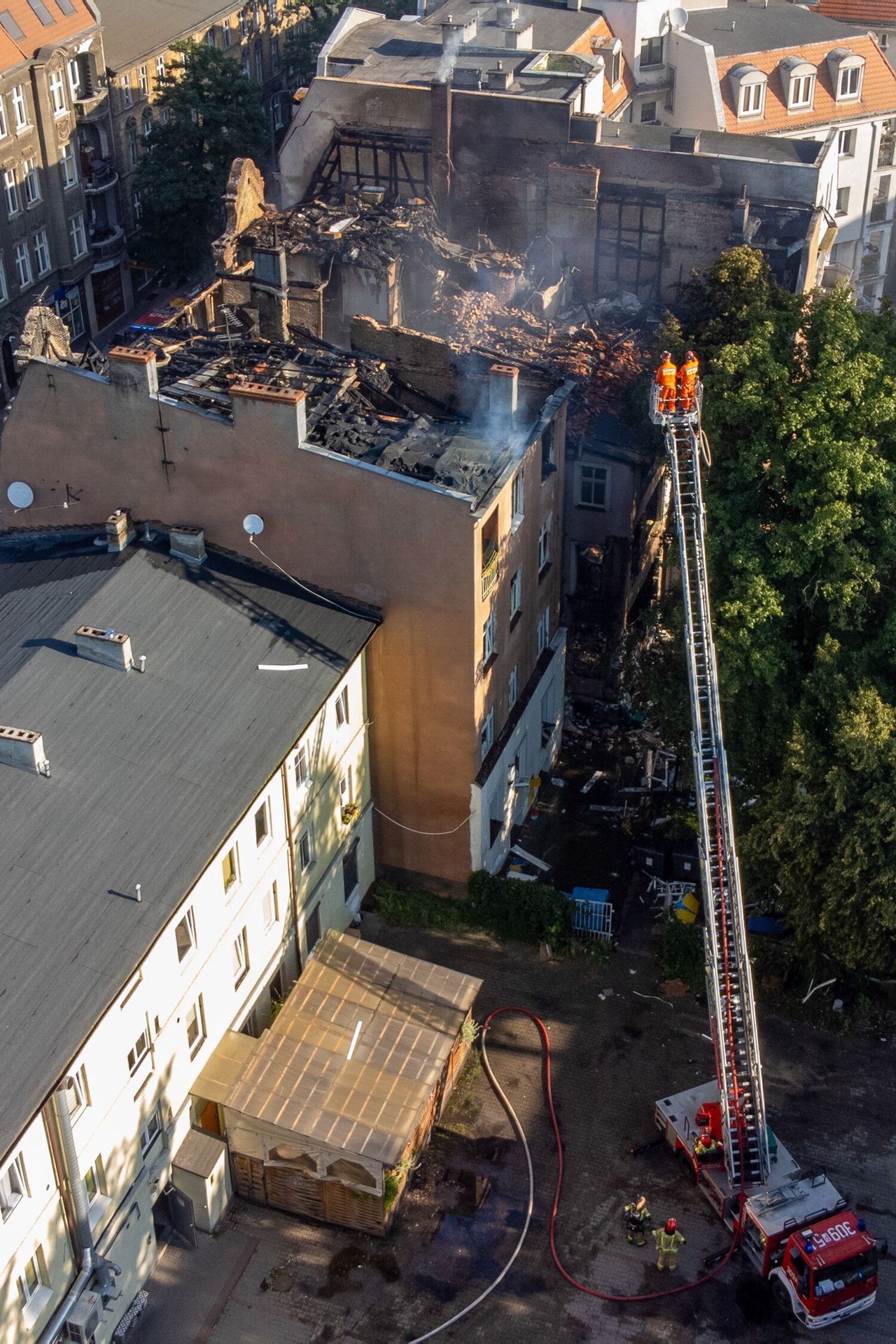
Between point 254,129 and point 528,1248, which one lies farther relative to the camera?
point 254,129

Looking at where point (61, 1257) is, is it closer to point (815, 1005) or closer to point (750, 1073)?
point (750, 1073)

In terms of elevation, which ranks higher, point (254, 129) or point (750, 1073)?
point (254, 129)

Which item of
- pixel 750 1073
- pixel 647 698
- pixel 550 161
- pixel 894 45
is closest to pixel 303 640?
pixel 647 698

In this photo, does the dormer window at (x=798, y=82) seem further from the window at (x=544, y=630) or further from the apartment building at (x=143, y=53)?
the window at (x=544, y=630)

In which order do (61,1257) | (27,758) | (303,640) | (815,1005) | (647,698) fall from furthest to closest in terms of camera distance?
(647,698) → (815,1005) → (303,640) → (27,758) → (61,1257)

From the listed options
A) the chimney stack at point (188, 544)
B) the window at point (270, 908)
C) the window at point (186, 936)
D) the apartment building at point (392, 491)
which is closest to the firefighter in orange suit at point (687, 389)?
the apartment building at point (392, 491)

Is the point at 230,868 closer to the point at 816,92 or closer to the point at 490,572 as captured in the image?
the point at 490,572
